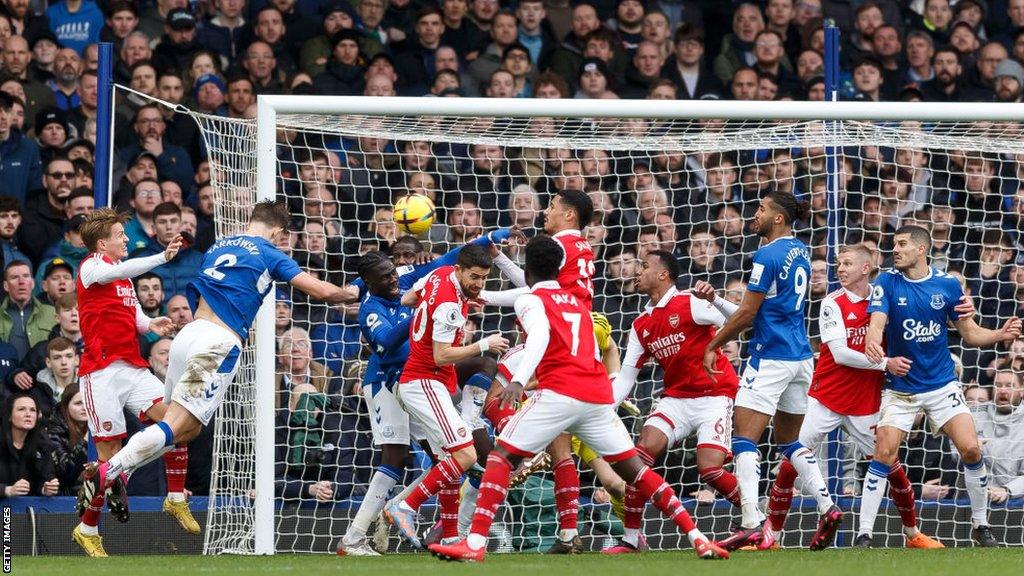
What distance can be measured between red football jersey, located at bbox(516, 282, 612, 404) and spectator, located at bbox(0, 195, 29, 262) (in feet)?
17.5

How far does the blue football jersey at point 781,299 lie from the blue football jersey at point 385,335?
7.18 ft

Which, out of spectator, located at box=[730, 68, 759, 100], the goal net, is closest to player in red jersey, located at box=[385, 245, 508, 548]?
the goal net

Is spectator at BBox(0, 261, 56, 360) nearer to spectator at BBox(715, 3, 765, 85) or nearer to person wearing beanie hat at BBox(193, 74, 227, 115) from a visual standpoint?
person wearing beanie hat at BBox(193, 74, 227, 115)

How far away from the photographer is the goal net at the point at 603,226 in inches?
416

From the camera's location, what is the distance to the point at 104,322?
10094 mm

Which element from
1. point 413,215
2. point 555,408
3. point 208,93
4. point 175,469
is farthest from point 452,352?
point 208,93

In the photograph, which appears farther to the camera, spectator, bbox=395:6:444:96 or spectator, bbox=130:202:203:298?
spectator, bbox=395:6:444:96

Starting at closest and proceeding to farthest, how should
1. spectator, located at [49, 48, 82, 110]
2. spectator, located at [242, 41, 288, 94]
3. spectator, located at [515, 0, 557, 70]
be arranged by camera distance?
spectator, located at [49, 48, 82, 110] < spectator, located at [242, 41, 288, 94] < spectator, located at [515, 0, 557, 70]

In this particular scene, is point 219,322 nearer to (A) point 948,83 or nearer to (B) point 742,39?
(B) point 742,39

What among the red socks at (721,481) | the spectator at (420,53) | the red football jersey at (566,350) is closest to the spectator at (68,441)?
the red football jersey at (566,350)

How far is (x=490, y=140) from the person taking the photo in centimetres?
1106

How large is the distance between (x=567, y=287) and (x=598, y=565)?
7.20ft

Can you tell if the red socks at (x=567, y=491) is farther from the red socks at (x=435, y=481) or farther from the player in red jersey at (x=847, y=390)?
the player in red jersey at (x=847, y=390)

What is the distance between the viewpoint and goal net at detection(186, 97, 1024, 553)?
10578 millimetres
